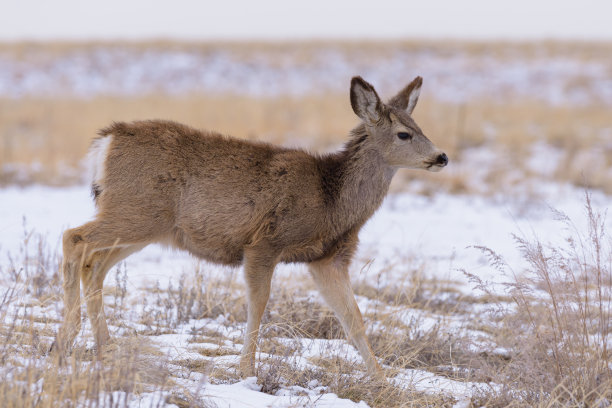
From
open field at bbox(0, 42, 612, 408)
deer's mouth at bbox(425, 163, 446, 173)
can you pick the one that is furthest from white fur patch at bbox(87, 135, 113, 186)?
deer's mouth at bbox(425, 163, 446, 173)

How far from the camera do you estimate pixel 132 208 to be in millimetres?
5301

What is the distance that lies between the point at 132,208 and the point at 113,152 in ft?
1.63

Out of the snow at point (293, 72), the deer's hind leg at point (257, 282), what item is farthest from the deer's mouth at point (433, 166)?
the snow at point (293, 72)

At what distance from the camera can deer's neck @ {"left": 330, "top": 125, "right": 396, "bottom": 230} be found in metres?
5.62

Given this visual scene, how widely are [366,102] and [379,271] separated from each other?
2.78 m

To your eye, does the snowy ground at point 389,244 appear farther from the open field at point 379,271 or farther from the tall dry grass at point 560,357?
the tall dry grass at point 560,357

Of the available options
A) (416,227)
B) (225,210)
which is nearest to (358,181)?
(225,210)

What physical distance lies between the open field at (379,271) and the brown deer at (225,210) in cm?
28

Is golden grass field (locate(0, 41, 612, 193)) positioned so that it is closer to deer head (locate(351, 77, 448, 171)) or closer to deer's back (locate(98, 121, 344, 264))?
deer head (locate(351, 77, 448, 171))

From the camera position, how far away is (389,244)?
31.4 feet

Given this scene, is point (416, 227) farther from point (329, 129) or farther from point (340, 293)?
point (329, 129)

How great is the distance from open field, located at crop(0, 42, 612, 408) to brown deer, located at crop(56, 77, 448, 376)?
0.28m

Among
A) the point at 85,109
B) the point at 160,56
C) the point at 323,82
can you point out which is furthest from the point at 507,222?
the point at 160,56

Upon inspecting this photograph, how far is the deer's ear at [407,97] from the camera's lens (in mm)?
6225
